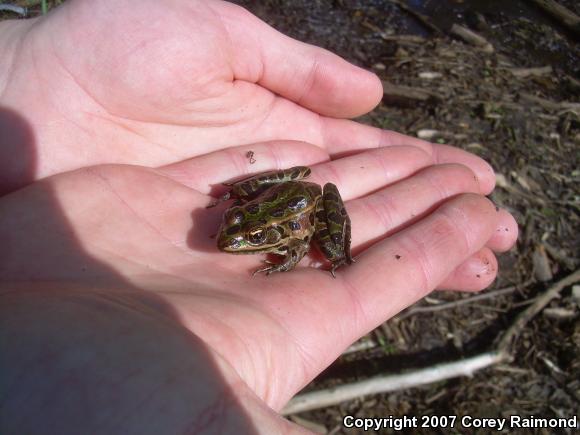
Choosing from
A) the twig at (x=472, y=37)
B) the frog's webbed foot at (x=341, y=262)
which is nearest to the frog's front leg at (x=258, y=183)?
the frog's webbed foot at (x=341, y=262)

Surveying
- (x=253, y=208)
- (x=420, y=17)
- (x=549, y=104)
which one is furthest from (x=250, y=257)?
(x=420, y=17)

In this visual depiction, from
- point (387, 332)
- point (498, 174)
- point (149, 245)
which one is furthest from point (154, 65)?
point (498, 174)

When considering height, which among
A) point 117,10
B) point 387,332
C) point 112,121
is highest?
point 117,10

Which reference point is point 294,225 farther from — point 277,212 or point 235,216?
point 235,216

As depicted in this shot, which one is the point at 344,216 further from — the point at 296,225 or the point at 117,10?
the point at 117,10

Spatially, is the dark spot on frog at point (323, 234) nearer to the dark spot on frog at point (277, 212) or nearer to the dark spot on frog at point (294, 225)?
the dark spot on frog at point (294, 225)

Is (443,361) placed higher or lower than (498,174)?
Result: lower
